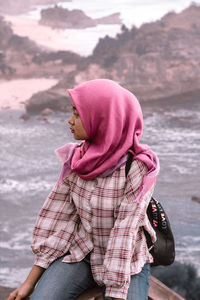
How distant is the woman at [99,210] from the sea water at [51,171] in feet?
5.91

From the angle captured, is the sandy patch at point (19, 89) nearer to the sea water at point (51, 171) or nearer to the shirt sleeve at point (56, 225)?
the sea water at point (51, 171)

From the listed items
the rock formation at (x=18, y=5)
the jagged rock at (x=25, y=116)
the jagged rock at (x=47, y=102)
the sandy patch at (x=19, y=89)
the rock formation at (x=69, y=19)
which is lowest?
the jagged rock at (x=25, y=116)

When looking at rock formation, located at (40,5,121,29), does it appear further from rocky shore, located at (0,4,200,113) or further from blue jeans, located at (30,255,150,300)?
blue jeans, located at (30,255,150,300)

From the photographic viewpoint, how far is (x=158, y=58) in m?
3.99

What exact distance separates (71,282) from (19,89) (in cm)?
299

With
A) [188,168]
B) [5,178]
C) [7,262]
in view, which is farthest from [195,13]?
[7,262]

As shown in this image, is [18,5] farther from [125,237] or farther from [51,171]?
[125,237]

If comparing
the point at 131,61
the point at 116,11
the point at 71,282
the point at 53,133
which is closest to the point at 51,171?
the point at 53,133

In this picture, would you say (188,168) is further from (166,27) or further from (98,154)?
(98,154)

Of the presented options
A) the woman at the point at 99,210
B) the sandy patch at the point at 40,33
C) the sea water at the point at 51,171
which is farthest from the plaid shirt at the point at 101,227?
the sandy patch at the point at 40,33

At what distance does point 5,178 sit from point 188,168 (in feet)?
5.62

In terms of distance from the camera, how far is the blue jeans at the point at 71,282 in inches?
42.8

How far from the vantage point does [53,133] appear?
3672 mm

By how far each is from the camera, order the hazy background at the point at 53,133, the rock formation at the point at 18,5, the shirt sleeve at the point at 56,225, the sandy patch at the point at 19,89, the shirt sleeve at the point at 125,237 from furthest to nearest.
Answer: the rock formation at the point at 18,5, the sandy patch at the point at 19,89, the hazy background at the point at 53,133, the shirt sleeve at the point at 56,225, the shirt sleeve at the point at 125,237
